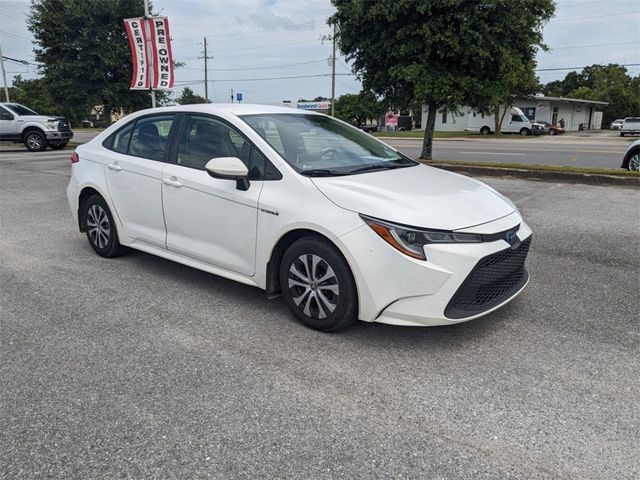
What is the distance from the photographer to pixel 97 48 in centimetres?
2191

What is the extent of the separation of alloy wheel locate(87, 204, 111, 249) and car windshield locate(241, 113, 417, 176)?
2052 mm

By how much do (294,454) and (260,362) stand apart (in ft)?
3.05

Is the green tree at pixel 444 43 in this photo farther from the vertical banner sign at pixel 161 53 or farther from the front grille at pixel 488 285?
the front grille at pixel 488 285

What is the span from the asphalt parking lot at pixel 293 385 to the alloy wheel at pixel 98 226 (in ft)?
1.57

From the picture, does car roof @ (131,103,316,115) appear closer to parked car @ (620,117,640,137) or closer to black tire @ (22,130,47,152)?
black tire @ (22,130,47,152)

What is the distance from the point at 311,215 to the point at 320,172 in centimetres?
47

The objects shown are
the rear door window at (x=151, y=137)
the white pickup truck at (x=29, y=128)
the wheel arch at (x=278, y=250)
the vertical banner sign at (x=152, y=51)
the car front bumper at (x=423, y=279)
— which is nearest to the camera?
the car front bumper at (x=423, y=279)

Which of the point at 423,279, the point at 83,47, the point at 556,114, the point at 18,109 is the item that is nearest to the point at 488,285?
the point at 423,279

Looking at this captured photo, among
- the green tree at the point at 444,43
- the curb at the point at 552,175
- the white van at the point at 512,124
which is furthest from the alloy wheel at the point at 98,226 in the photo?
the white van at the point at 512,124

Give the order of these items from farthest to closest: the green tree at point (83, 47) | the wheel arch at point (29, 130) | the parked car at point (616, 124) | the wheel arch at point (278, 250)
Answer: the parked car at point (616, 124), the green tree at point (83, 47), the wheel arch at point (29, 130), the wheel arch at point (278, 250)

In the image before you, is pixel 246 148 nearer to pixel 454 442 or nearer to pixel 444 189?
pixel 444 189

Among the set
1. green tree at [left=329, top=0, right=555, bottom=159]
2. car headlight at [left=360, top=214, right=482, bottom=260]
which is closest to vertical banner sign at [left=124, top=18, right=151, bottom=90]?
green tree at [left=329, top=0, right=555, bottom=159]

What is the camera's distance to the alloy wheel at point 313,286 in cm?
350

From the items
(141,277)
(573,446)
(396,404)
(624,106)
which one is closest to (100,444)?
(396,404)
